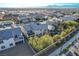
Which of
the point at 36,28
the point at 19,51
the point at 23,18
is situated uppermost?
the point at 23,18

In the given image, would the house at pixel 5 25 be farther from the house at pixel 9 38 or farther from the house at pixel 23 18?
the house at pixel 23 18

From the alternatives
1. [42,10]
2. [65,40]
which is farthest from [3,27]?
[65,40]

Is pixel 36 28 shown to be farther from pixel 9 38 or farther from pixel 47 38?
pixel 9 38

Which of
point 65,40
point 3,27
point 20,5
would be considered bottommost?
point 65,40

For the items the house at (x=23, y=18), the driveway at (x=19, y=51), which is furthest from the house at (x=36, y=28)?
the driveway at (x=19, y=51)

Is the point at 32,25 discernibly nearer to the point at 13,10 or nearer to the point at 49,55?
the point at 13,10

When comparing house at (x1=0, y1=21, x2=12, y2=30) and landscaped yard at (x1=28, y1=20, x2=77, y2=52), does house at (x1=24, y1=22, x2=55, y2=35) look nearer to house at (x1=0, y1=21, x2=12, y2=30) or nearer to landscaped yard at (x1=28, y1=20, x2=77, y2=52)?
landscaped yard at (x1=28, y1=20, x2=77, y2=52)

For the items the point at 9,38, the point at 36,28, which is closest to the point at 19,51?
the point at 9,38

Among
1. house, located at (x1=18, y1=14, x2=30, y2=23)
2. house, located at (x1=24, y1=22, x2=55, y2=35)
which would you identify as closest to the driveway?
house, located at (x1=24, y1=22, x2=55, y2=35)
